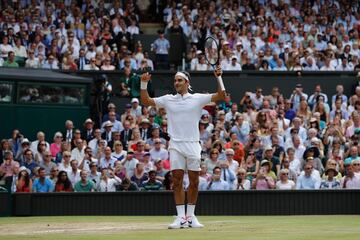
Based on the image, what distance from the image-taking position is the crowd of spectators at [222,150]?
21.3 metres

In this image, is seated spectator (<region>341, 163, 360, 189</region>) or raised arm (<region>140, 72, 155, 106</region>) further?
seated spectator (<region>341, 163, 360, 189</region>)

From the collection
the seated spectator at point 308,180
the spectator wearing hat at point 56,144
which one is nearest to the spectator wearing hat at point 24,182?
the spectator wearing hat at point 56,144

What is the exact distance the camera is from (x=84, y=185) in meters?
21.3

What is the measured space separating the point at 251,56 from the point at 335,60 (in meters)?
2.29

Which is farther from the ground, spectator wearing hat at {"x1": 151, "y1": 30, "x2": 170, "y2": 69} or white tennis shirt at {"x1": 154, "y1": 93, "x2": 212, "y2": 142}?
spectator wearing hat at {"x1": 151, "y1": 30, "x2": 170, "y2": 69}

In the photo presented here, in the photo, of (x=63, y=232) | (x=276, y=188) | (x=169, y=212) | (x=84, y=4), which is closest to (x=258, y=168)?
(x=276, y=188)

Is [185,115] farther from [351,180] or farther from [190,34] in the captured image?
[190,34]

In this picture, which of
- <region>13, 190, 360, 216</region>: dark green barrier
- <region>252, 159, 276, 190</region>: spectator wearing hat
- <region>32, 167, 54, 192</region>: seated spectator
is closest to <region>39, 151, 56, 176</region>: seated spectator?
<region>32, 167, 54, 192</region>: seated spectator

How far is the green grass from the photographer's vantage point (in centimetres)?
1273

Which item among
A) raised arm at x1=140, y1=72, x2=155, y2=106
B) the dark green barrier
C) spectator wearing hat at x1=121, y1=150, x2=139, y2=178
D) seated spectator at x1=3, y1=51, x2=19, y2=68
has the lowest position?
the dark green barrier

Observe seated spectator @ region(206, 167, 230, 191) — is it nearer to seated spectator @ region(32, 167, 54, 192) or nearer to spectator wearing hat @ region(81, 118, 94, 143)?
seated spectator @ region(32, 167, 54, 192)

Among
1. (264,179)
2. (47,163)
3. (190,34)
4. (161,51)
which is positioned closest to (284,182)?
(264,179)

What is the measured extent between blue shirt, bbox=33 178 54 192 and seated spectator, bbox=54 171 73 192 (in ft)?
0.39

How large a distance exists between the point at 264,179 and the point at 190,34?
37.2 ft
